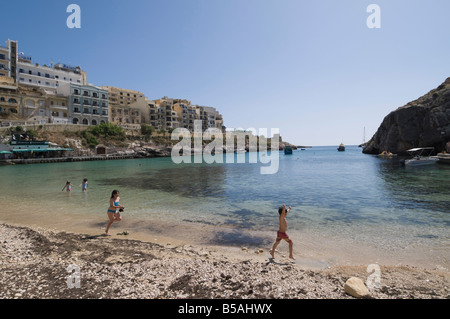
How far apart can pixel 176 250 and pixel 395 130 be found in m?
91.3

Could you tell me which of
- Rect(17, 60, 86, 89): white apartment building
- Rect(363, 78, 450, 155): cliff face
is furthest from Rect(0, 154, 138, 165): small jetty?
Rect(363, 78, 450, 155): cliff face

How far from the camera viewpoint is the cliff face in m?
62.2

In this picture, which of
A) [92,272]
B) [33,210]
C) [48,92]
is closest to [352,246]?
[92,272]

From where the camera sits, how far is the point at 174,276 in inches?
233

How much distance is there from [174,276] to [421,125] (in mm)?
88296

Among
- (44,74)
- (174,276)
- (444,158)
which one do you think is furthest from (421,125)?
(44,74)

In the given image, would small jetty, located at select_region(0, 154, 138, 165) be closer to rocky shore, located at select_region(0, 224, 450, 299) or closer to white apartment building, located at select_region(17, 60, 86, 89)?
white apartment building, located at select_region(17, 60, 86, 89)

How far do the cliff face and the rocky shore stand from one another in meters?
77.0

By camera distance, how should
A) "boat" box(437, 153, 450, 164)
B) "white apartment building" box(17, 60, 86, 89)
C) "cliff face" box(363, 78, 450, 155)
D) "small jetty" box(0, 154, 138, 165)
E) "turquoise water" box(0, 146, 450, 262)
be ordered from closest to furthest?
1. "turquoise water" box(0, 146, 450, 262)
2. "boat" box(437, 153, 450, 164)
3. "small jetty" box(0, 154, 138, 165)
4. "cliff face" box(363, 78, 450, 155)
5. "white apartment building" box(17, 60, 86, 89)

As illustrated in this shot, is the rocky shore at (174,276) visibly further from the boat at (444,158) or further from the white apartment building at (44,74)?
the white apartment building at (44,74)

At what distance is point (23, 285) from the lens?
5316mm

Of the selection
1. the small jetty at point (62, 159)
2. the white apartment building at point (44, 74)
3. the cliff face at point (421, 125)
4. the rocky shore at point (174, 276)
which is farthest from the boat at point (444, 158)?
the white apartment building at point (44, 74)
